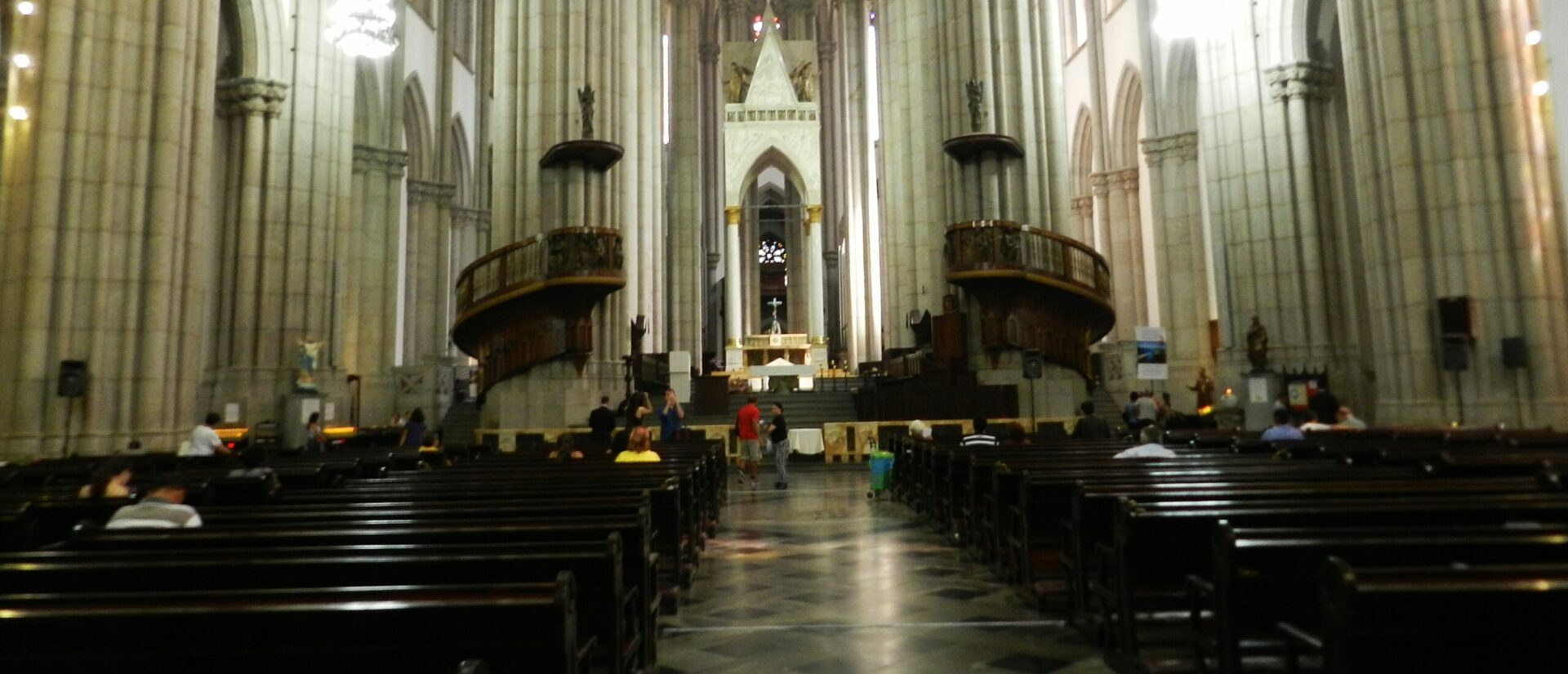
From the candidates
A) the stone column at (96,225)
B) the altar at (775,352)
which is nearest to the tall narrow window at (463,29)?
the altar at (775,352)

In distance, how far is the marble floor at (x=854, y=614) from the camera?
446 centimetres

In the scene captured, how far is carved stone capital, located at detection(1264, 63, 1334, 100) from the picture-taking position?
1706cm

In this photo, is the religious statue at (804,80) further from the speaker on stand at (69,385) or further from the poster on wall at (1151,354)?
the speaker on stand at (69,385)

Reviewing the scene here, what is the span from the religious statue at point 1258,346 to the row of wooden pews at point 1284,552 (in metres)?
9.21

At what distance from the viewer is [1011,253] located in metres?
16.4

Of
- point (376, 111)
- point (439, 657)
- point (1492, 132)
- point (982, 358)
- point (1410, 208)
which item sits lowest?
point (439, 657)

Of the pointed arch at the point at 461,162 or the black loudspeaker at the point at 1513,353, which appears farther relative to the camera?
the pointed arch at the point at 461,162

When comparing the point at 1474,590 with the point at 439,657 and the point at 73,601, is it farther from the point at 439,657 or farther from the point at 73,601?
the point at 73,601

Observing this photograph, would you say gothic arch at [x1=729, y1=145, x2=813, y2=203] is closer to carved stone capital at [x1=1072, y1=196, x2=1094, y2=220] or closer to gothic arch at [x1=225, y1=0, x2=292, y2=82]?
carved stone capital at [x1=1072, y1=196, x2=1094, y2=220]

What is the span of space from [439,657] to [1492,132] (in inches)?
577

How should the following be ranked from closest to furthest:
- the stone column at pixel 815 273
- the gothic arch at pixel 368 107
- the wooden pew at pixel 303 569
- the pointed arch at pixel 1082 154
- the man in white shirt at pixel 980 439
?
1. the wooden pew at pixel 303 569
2. the man in white shirt at pixel 980 439
3. the gothic arch at pixel 368 107
4. the pointed arch at pixel 1082 154
5. the stone column at pixel 815 273

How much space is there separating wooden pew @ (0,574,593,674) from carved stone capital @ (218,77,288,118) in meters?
18.0

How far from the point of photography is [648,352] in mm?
24328

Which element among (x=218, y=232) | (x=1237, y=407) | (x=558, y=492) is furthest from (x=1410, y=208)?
(x=218, y=232)
